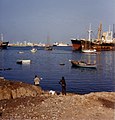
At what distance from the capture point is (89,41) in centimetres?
13525

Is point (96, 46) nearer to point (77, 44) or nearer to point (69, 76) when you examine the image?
point (77, 44)

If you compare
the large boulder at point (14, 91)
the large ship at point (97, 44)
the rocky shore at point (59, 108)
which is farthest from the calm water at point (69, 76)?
the large ship at point (97, 44)

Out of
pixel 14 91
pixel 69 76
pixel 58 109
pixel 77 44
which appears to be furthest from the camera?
pixel 77 44

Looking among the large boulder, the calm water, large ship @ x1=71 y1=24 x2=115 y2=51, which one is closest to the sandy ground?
the large boulder

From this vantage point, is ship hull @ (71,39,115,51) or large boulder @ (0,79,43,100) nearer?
large boulder @ (0,79,43,100)

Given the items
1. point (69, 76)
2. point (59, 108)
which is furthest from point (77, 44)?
point (59, 108)

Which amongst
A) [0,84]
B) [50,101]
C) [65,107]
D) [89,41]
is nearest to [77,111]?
[65,107]

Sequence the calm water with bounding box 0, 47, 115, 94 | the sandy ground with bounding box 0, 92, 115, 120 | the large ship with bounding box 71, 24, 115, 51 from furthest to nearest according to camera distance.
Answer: the large ship with bounding box 71, 24, 115, 51, the calm water with bounding box 0, 47, 115, 94, the sandy ground with bounding box 0, 92, 115, 120

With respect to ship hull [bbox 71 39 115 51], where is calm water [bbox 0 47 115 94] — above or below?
below

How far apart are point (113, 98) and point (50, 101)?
14.6 feet

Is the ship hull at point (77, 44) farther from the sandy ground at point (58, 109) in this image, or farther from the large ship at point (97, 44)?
the sandy ground at point (58, 109)

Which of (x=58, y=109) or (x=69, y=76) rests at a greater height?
(x=58, y=109)

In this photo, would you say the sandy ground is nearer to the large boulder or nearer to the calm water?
the large boulder

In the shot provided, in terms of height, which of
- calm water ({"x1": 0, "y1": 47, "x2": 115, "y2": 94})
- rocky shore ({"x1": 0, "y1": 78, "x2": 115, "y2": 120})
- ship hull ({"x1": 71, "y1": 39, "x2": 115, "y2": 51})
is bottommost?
calm water ({"x1": 0, "y1": 47, "x2": 115, "y2": 94})
